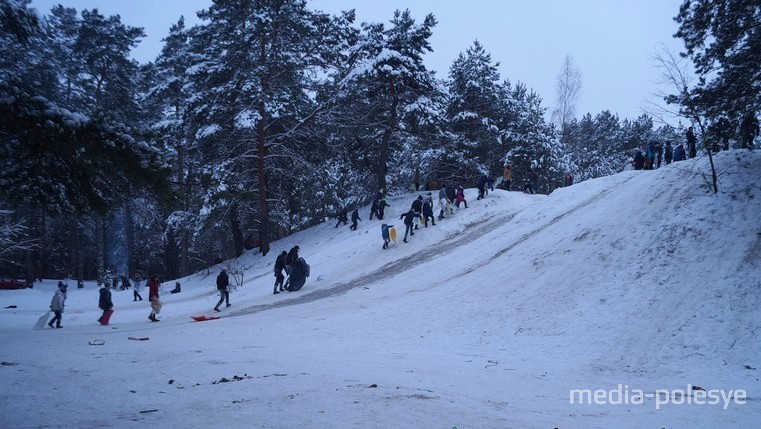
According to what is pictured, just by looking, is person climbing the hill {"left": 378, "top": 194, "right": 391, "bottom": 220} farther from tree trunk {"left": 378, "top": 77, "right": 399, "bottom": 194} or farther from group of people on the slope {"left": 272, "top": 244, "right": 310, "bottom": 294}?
group of people on the slope {"left": 272, "top": 244, "right": 310, "bottom": 294}

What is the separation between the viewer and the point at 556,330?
400 inches

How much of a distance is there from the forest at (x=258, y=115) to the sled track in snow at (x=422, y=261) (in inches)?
187

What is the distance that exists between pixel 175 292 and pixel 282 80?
1396 cm

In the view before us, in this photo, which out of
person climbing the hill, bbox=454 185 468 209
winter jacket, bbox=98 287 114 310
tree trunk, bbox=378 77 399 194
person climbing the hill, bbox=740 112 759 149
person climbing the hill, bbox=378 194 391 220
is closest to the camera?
person climbing the hill, bbox=740 112 759 149

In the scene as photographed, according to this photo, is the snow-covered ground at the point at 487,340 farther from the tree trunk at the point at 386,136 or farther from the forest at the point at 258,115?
the tree trunk at the point at 386,136

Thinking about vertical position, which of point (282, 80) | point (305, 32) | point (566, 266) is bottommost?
point (566, 266)

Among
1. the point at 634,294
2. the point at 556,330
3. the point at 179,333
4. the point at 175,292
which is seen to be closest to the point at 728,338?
→ the point at 634,294

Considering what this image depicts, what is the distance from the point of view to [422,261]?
18812mm

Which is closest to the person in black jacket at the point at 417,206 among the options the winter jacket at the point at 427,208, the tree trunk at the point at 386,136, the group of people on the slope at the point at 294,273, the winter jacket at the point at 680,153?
the winter jacket at the point at 427,208

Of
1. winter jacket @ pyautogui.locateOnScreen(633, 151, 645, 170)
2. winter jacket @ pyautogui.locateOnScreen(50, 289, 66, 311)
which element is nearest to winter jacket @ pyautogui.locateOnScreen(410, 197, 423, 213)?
winter jacket @ pyautogui.locateOnScreen(633, 151, 645, 170)

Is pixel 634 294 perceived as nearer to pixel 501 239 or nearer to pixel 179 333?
pixel 501 239

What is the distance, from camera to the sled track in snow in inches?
635

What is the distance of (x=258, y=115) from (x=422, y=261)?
492 inches

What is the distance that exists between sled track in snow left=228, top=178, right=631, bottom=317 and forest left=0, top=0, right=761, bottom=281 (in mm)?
4750
